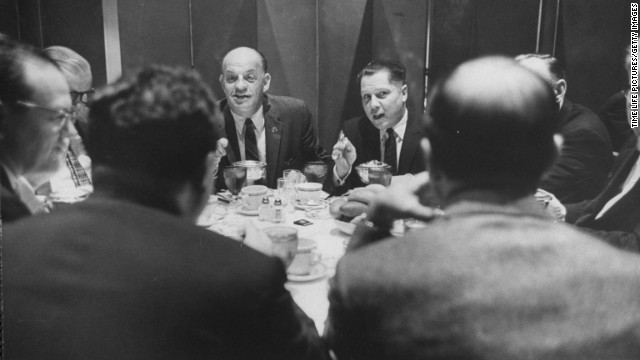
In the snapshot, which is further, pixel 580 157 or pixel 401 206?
pixel 580 157

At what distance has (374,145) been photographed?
278 cm

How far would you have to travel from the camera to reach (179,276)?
0.86m

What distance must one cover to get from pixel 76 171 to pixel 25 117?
76cm

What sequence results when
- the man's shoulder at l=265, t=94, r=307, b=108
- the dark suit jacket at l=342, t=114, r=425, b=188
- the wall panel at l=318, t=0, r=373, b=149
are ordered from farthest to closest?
the wall panel at l=318, t=0, r=373, b=149, the man's shoulder at l=265, t=94, r=307, b=108, the dark suit jacket at l=342, t=114, r=425, b=188

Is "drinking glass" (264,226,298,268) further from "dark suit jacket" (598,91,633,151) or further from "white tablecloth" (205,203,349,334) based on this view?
"dark suit jacket" (598,91,633,151)

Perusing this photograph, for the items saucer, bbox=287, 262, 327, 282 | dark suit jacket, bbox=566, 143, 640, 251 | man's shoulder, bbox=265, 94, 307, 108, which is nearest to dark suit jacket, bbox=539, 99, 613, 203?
dark suit jacket, bbox=566, 143, 640, 251

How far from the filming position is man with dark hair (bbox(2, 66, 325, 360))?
33.4 inches

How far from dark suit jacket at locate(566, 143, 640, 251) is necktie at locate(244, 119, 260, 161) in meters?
1.72

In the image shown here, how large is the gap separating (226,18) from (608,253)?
3.18 m

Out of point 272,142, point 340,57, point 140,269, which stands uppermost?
point 340,57

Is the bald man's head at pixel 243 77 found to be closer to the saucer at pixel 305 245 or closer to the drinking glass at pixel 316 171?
the drinking glass at pixel 316 171

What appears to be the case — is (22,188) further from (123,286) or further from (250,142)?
(250,142)

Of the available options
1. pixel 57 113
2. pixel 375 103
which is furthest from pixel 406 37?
pixel 57 113

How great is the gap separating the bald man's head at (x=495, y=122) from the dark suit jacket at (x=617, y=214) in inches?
28.9
